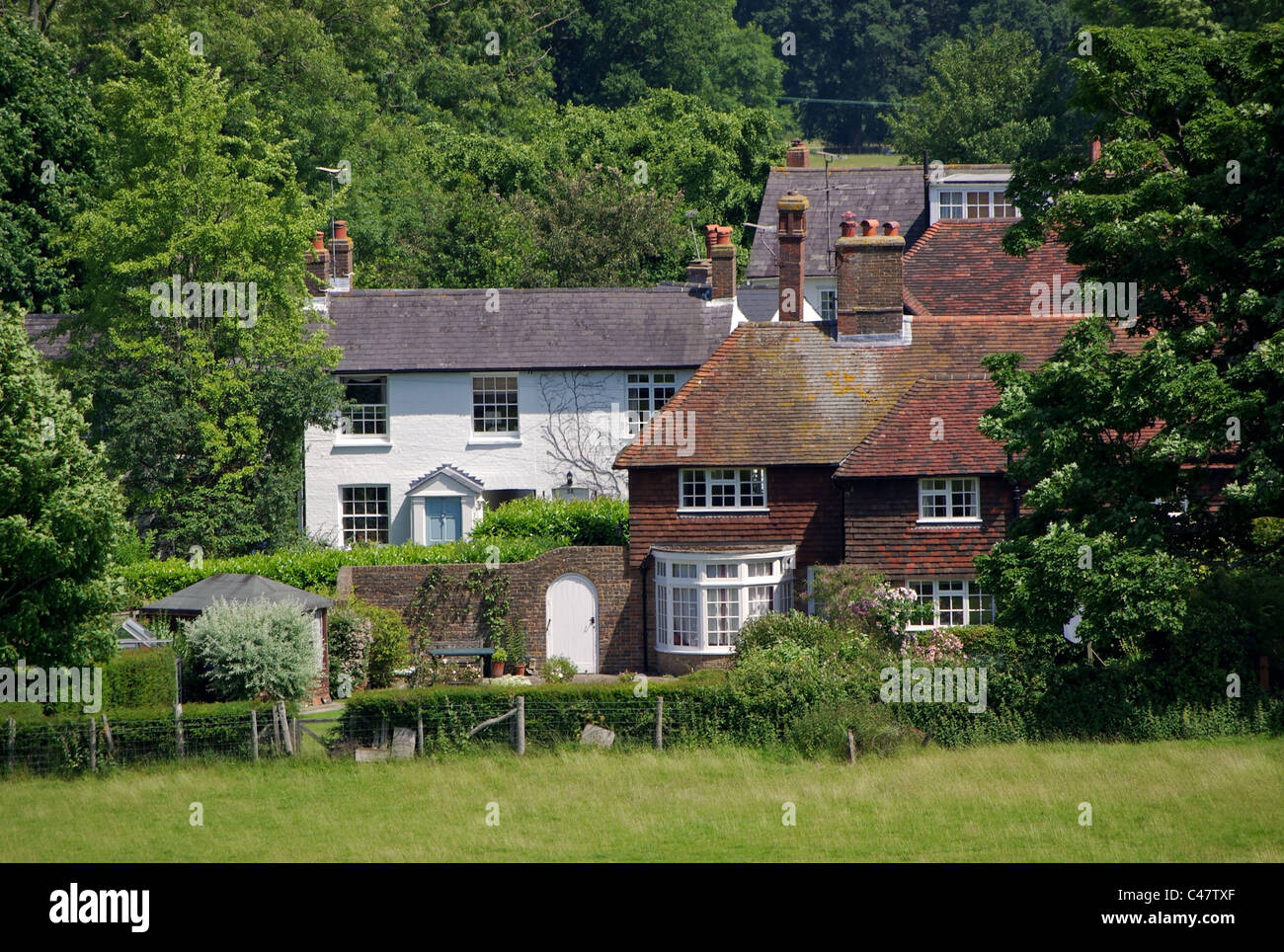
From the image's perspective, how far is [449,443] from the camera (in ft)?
142

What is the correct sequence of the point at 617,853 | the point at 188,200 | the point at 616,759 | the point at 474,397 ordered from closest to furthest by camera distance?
the point at 617,853, the point at 616,759, the point at 188,200, the point at 474,397

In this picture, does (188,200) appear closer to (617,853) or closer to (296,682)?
(296,682)

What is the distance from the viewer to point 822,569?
34.4m

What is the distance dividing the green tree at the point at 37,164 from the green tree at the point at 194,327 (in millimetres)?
10555

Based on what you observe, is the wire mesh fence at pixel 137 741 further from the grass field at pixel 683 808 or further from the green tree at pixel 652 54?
the green tree at pixel 652 54

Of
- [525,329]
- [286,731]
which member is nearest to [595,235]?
[525,329]

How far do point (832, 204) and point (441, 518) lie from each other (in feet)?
68.3

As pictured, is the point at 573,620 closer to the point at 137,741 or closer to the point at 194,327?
the point at 137,741

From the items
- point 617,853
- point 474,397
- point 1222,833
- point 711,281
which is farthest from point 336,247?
point 1222,833

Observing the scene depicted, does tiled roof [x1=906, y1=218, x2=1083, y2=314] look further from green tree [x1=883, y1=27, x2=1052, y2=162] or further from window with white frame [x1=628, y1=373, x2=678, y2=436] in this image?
green tree [x1=883, y1=27, x2=1052, y2=162]

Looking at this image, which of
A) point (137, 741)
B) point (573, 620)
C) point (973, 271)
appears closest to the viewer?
point (137, 741)

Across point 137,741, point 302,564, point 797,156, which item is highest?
point 797,156

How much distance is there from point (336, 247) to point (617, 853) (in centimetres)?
3010

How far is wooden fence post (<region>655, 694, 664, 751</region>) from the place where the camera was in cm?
2792
